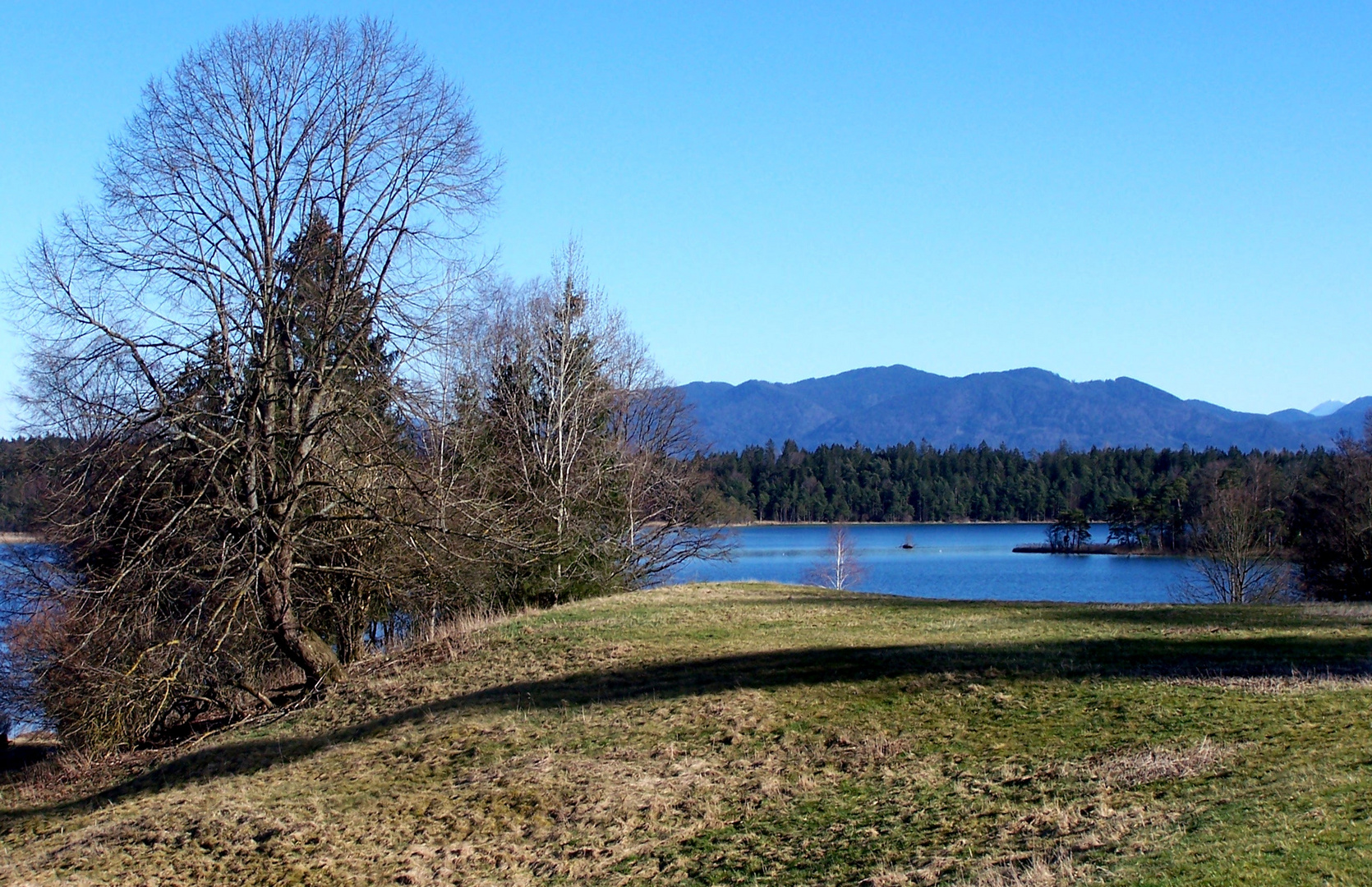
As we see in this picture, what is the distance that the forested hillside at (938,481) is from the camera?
123812mm

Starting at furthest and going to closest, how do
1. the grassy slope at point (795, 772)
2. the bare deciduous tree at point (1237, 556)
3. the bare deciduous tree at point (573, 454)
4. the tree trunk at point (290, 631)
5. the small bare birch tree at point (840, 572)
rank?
1. the small bare birch tree at point (840, 572)
2. the bare deciduous tree at point (1237, 556)
3. the bare deciduous tree at point (573, 454)
4. the tree trunk at point (290, 631)
5. the grassy slope at point (795, 772)

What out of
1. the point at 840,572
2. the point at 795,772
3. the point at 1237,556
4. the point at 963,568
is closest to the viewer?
the point at 795,772

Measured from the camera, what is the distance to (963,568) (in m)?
71.7

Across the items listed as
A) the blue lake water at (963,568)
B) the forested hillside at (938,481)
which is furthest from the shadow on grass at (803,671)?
the forested hillside at (938,481)

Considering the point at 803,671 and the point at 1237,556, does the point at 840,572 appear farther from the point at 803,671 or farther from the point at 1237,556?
the point at 803,671

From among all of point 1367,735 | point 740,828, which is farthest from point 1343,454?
point 740,828

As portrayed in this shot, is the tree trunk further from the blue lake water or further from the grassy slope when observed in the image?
the blue lake water

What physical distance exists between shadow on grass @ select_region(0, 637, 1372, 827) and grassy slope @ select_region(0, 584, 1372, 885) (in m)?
0.07

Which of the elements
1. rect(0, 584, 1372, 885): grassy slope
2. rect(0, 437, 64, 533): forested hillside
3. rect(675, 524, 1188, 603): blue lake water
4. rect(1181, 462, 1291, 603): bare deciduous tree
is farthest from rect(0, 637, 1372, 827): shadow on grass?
rect(1181, 462, 1291, 603): bare deciduous tree

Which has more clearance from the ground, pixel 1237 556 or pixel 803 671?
pixel 803 671

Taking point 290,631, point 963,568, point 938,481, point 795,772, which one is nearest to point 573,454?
point 290,631

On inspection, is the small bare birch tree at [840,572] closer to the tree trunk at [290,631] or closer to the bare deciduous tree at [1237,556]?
the bare deciduous tree at [1237,556]

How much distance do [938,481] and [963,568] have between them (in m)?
73.4

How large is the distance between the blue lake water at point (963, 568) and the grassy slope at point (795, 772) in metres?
22.9
